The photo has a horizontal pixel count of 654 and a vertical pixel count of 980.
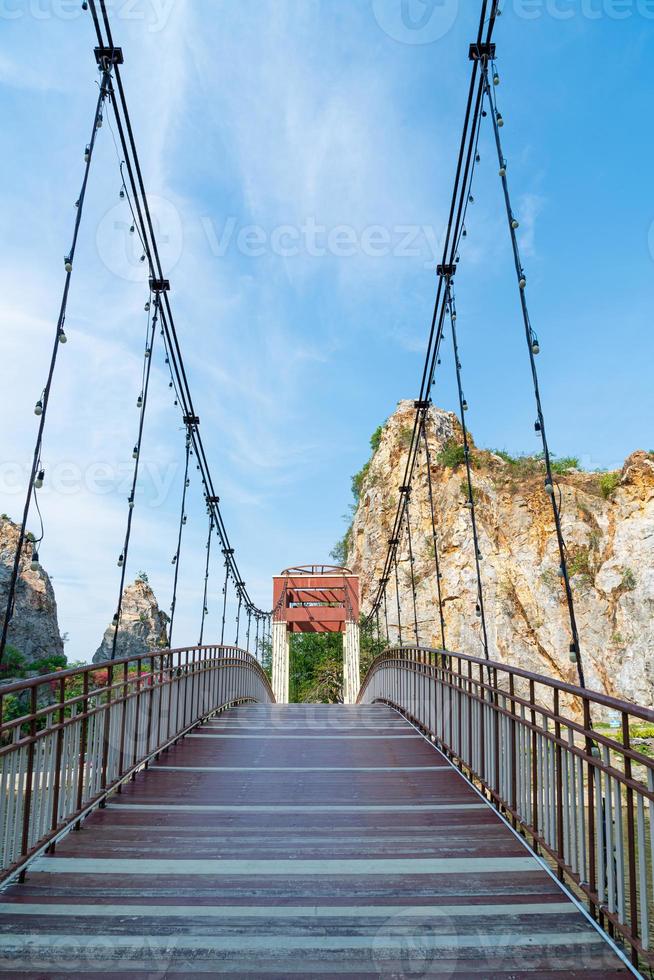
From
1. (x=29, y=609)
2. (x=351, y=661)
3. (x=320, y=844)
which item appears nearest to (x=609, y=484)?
(x=351, y=661)

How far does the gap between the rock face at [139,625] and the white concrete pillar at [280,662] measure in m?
10.9

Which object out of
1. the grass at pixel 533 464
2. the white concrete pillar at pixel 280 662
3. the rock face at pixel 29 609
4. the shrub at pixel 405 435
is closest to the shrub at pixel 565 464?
the grass at pixel 533 464

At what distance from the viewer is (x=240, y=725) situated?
9227mm

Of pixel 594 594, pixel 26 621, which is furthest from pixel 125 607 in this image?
pixel 594 594

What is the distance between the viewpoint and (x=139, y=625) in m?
37.0

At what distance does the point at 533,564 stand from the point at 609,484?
5090 mm

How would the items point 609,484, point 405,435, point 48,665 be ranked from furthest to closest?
point 405,435 < point 609,484 < point 48,665

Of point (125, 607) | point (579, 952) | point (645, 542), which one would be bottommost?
point (579, 952)

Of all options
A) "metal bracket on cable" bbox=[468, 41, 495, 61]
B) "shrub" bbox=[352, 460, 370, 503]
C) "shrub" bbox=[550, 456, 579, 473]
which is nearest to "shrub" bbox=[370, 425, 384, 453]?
"shrub" bbox=[352, 460, 370, 503]

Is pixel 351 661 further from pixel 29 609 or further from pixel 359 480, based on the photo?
pixel 359 480

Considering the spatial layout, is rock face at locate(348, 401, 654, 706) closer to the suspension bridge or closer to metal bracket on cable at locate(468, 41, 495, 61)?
metal bracket on cable at locate(468, 41, 495, 61)

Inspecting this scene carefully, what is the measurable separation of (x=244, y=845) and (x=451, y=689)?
9.64 ft

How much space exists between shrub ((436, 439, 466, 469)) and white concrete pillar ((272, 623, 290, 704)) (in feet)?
46.1

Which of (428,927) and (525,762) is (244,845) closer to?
(428,927)
